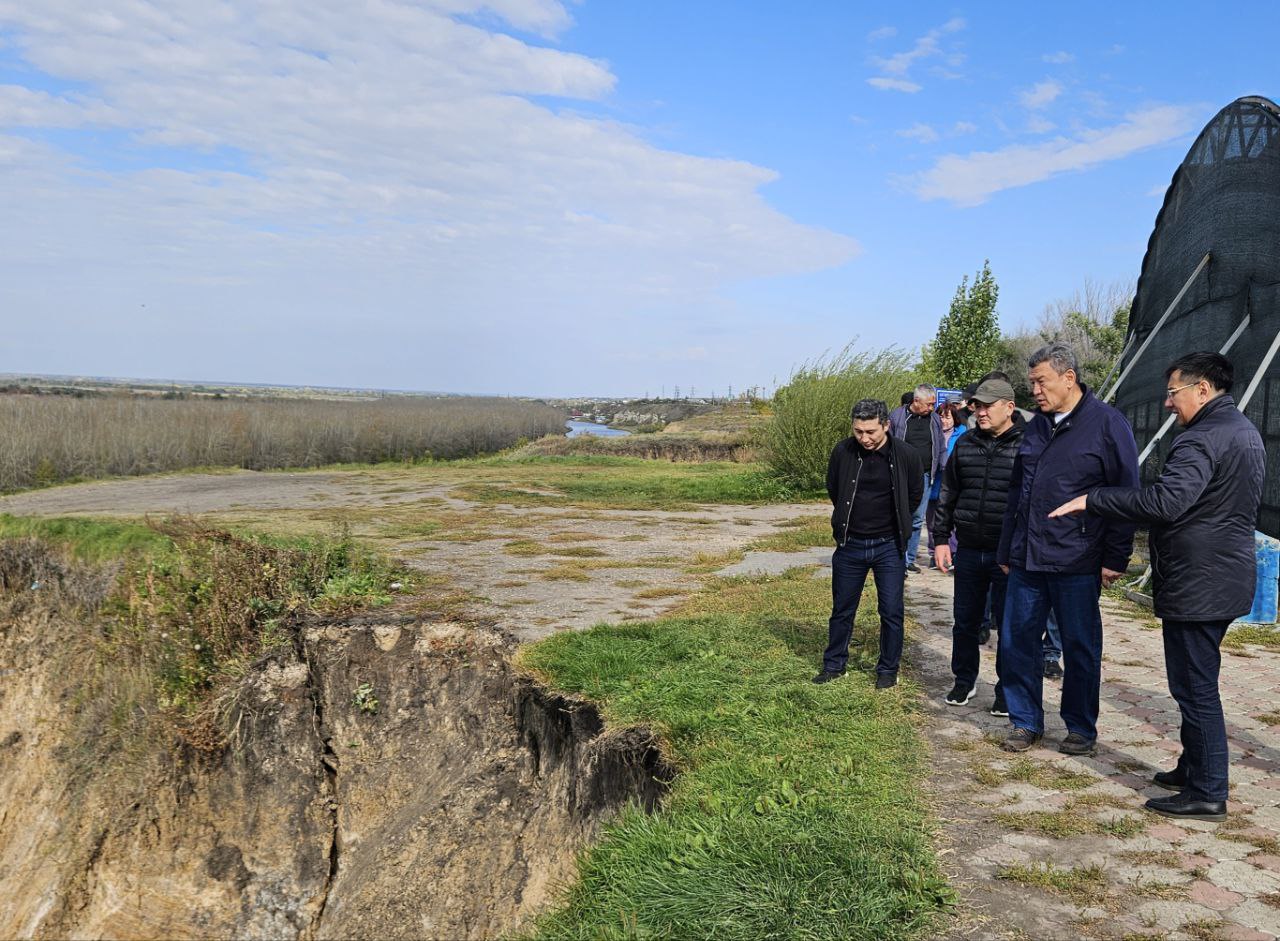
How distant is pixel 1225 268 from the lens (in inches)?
399

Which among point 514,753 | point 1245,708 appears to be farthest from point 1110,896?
point 514,753

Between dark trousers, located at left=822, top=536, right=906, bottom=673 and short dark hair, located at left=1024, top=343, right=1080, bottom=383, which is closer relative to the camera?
short dark hair, located at left=1024, top=343, right=1080, bottom=383

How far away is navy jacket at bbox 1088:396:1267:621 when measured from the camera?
12.0ft

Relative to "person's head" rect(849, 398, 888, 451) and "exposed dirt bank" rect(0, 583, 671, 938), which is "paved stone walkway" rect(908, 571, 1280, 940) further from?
"exposed dirt bank" rect(0, 583, 671, 938)

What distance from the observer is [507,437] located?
45.1 metres

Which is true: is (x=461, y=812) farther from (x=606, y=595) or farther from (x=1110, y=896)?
(x=1110, y=896)

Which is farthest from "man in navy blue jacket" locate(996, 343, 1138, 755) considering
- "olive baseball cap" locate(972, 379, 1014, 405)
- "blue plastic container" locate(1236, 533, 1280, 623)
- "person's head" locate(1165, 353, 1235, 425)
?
"blue plastic container" locate(1236, 533, 1280, 623)

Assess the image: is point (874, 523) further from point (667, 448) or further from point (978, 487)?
point (667, 448)

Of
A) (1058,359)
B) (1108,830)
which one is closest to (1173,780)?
(1108,830)

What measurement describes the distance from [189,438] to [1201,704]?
28794 mm

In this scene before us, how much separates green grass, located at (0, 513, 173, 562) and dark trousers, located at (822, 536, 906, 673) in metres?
7.74

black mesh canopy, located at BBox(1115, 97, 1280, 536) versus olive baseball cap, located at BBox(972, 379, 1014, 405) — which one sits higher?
black mesh canopy, located at BBox(1115, 97, 1280, 536)

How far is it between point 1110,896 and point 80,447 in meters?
26.9

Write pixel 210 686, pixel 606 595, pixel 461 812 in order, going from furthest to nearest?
1. pixel 606 595
2. pixel 210 686
3. pixel 461 812
